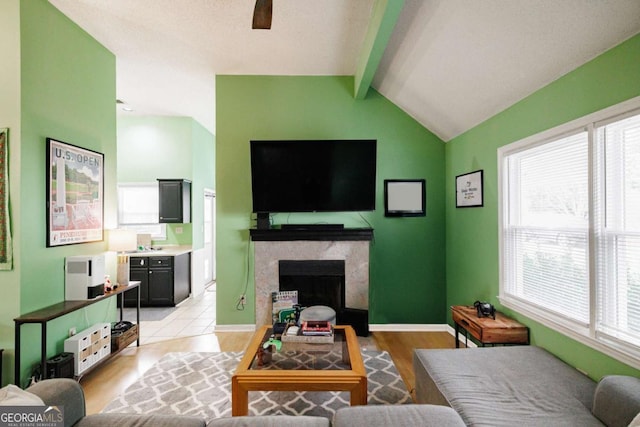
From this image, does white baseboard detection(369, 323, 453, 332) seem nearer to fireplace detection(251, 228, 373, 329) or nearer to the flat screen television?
fireplace detection(251, 228, 373, 329)

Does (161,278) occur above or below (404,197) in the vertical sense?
below

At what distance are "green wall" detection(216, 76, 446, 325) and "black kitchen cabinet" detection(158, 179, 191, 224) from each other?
67.4 inches

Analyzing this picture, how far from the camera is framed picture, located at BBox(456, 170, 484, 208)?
3.19 meters

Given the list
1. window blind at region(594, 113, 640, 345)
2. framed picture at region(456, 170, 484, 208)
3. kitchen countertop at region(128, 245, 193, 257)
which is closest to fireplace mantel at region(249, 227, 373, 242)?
framed picture at region(456, 170, 484, 208)

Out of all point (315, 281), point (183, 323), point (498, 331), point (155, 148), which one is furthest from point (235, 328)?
point (155, 148)

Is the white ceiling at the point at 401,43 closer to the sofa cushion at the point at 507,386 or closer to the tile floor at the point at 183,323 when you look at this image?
the sofa cushion at the point at 507,386

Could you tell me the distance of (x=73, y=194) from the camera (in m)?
2.78

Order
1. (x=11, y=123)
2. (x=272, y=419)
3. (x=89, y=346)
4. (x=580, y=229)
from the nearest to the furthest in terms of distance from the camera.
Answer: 1. (x=272, y=419)
2. (x=580, y=229)
3. (x=11, y=123)
4. (x=89, y=346)

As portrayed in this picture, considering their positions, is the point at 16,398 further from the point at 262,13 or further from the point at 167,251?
the point at 167,251

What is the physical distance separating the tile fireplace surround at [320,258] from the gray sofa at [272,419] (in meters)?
2.39

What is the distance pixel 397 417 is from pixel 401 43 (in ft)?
9.53

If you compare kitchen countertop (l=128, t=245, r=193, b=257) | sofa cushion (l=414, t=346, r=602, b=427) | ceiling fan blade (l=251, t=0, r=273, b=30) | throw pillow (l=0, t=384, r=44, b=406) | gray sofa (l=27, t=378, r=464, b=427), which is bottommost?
sofa cushion (l=414, t=346, r=602, b=427)

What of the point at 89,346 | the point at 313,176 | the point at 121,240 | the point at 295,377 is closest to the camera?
the point at 295,377

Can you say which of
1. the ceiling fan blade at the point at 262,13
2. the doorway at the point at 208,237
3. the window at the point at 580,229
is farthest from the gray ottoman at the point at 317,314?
the doorway at the point at 208,237
